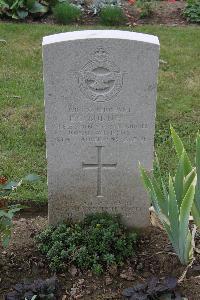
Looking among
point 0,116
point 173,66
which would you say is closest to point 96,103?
point 0,116

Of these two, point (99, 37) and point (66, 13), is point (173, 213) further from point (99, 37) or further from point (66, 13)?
point (66, 13)

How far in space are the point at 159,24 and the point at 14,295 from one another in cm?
601

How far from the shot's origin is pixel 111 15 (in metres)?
8.90

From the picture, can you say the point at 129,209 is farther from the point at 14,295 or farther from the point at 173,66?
the point at 173,66

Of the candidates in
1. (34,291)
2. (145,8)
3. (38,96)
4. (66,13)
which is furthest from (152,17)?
(34,291)

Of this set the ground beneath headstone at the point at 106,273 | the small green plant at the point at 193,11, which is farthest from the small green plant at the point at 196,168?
the small green plant at the point at 193,11

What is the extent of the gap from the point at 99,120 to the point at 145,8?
5348 millimetres

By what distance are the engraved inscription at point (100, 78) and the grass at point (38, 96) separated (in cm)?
137

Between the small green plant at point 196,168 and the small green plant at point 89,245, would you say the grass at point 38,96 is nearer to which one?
the small green plant at point 89,245

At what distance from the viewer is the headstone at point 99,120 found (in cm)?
416

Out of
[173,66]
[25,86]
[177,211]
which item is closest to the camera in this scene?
[177,211]

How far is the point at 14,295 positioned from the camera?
400cm

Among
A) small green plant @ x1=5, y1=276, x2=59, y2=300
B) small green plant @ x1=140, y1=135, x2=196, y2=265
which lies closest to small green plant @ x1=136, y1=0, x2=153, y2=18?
small green plant @ x1=140, y1=135, x2=196, y2=265

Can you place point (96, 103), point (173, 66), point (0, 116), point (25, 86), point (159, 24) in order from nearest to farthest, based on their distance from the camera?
point (96, 103)
point (0, 116)
point (25, 86)
point (173, 66)
point (159, 24)
